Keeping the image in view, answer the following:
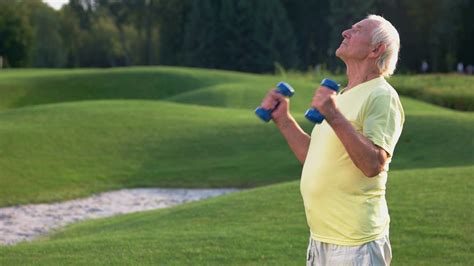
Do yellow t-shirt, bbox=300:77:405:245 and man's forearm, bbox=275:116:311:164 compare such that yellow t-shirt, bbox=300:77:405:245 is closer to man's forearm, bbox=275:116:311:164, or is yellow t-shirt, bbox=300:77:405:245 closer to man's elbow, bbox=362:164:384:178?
man's elbow, bbox=362:164:384:178

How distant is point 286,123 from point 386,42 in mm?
663

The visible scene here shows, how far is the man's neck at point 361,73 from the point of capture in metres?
3.74

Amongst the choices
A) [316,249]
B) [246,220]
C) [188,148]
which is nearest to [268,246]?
[246,220]

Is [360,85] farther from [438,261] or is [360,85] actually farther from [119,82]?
[119,82]

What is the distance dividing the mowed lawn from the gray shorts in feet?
12.0

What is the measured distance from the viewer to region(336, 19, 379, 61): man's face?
3703mm

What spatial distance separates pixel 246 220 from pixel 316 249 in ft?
18.3

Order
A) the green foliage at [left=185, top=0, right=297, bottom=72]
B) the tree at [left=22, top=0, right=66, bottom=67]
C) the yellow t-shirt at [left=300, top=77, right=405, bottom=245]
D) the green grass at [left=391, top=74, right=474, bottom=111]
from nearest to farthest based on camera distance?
the yellow t-shirt at [left=300, top=77, right=405, bottom=245]
the green grass at [left=391, top=74, right=474, bottom=111]
the green foliage at [left=185, top=0, right=297, bottom=72]
the tree at [left=22, top=0, right=66, bottom=67]

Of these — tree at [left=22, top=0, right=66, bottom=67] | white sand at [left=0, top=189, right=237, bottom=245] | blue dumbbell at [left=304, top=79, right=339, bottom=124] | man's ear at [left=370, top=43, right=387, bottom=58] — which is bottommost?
tree at [left=22, top=0, right=66, bottom=67]

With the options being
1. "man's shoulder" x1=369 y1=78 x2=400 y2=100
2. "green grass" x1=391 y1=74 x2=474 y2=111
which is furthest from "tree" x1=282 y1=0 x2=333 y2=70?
"man's shoulder" x1=369 y1=78 x2=400 y2=100

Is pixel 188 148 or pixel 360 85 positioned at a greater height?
pixel 360 85

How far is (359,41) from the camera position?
371 cm

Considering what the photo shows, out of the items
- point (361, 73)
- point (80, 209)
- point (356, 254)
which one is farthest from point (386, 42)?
point (80, 209)

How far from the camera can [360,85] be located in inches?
147
